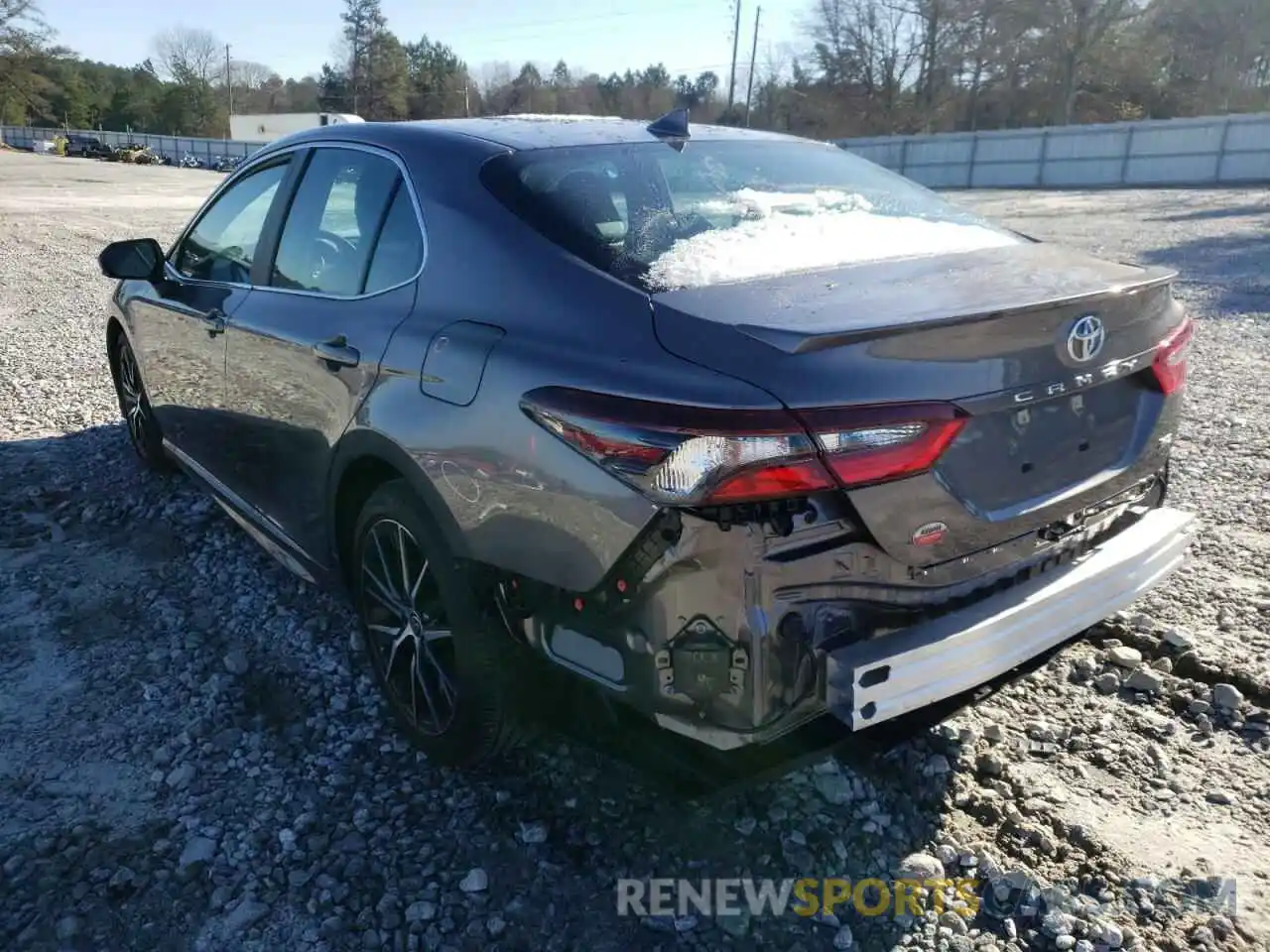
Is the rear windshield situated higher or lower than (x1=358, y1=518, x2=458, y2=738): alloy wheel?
higher

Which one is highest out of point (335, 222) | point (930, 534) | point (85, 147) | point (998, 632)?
point (335, 222)

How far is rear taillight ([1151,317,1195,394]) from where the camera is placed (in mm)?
2689

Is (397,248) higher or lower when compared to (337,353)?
higher

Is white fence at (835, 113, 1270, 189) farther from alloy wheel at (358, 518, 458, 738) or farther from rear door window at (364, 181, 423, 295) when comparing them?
alloy wheel at (358, 518, 458, 738)

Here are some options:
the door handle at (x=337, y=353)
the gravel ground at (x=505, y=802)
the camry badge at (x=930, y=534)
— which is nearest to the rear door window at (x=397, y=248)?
the door handle at (x=337, y=353)

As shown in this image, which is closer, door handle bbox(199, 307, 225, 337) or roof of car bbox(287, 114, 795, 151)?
roof of car bbox(287, 114, 795, 151)

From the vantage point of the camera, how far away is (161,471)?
17.6 feet

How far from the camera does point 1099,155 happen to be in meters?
32.5

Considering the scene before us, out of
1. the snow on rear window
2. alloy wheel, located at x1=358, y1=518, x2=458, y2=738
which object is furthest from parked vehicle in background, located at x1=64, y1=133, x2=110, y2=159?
the snow on rear window

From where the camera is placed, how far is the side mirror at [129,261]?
440 cm

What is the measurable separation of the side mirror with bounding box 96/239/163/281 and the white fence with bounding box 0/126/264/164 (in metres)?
52.3

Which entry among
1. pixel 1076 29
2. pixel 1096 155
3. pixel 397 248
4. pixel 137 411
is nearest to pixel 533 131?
pixel 397 248

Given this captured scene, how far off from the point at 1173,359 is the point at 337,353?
2.35 m

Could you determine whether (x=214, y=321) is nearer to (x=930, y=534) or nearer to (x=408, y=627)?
(x=408, y=627)
